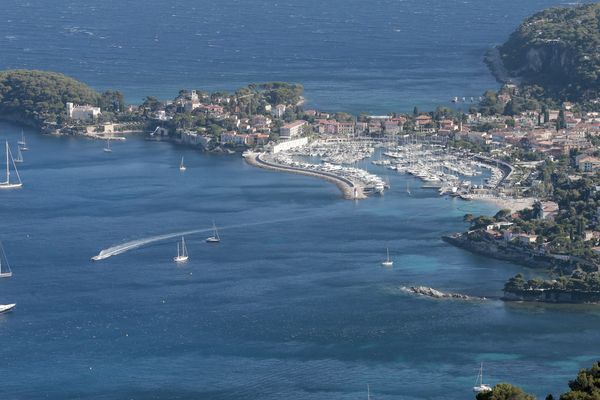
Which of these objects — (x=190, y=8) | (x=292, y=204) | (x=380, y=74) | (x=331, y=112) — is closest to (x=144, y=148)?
(x=331, y=112)

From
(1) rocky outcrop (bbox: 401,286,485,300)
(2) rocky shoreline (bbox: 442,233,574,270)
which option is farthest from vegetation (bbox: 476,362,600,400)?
(2) rocky shoreline (bbox: 442,233,574,270)

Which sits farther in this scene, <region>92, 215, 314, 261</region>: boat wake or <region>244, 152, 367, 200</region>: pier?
<region>244, 152, 367, 200</region>: pier

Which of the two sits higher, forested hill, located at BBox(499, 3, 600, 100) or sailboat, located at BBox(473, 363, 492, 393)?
forested hill, located at BBox(499, 3, 600, 100)

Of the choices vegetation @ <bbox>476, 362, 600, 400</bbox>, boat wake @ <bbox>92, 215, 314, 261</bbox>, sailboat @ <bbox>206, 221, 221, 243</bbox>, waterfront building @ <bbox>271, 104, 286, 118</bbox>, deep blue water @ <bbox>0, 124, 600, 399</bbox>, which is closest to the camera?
vegetation @ <bbox>476, 362, 600, 400</bbox>

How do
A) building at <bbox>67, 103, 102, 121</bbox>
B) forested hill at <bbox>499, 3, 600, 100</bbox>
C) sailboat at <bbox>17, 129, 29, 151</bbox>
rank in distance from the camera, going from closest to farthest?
sailboat at <bbox>17, 129, 29, 151</bbox>
building at <bbox>67, 103, 102, 121</bbox>
forested hill at <bbox>499, 3, 600, 100</bbox>

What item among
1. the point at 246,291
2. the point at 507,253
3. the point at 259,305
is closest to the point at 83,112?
the point at 507,253

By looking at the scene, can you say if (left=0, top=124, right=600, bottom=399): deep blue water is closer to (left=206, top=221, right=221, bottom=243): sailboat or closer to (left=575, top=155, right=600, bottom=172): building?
(left=206, top=221, right=221, bottom=243): sailboat

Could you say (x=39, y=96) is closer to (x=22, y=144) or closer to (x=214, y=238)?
(x=22, y=144)

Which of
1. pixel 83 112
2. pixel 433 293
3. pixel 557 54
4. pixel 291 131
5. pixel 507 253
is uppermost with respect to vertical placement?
pixel 557 54

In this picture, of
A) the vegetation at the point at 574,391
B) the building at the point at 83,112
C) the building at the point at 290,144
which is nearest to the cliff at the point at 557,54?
the building at the point at 290,144
